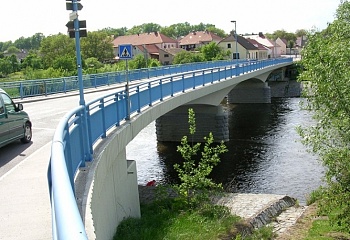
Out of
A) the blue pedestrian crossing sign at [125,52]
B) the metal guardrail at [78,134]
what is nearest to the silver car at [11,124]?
the metal guardrail at [78,134]

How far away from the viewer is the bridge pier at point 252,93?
50.9m

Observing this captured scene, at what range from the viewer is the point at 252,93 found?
5141cm

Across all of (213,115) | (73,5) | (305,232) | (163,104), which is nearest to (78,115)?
(73,5)

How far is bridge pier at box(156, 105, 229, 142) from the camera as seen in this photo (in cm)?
2903

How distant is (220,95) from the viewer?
100.0 ft

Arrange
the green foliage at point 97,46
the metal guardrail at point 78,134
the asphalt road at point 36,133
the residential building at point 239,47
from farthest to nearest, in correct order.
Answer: the residential building at point 239,47, the green foliage at point 97,46, the asphalt road at point 36,133, the metal guardrail at point 78,134

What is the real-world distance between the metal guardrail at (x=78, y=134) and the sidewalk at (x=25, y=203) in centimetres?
58

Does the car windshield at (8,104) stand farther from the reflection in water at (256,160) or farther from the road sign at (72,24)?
the reflection in water at (256,160)

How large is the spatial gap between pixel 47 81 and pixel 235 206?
14.8 metres

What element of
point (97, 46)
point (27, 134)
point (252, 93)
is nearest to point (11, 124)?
point (27, 134)

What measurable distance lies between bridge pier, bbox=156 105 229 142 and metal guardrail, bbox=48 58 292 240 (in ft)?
10.8

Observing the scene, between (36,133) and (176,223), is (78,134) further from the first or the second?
(36,133)

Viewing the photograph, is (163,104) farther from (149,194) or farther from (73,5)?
(73,5)

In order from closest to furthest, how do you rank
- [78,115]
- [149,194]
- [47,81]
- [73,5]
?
[78,115]
[73,5]
[149,194]
[47,81]
